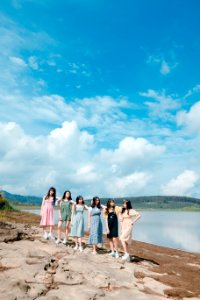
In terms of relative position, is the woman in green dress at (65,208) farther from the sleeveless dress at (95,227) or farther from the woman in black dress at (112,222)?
the woman in black dress at (112,222)

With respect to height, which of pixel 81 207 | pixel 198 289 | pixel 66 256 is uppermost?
pixel 81 207

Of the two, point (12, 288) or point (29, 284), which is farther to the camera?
point (29, 284)

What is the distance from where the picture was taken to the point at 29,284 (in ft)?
41.1

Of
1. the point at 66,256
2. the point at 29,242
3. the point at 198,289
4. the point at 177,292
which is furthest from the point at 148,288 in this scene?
the point at 29,242

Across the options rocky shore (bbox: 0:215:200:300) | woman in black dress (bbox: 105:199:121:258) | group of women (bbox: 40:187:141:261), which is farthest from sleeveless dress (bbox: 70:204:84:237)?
woman in black dress (bbox: 105:199:121:258)

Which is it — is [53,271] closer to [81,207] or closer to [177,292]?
[177,292]

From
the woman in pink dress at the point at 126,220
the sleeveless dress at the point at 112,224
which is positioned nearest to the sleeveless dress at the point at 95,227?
the sleeveless dress at the point at 112,224

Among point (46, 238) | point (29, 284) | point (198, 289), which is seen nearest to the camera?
point (29, 284)

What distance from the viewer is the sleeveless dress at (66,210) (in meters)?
21.7

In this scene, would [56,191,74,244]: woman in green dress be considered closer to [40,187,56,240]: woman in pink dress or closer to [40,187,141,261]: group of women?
[40,187,141,261]: group of women

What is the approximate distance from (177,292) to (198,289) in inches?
83.9

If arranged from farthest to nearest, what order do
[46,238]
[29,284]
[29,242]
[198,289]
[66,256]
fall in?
[46,238] < [29,242] < [66,256] < [198,289] < [29,284]

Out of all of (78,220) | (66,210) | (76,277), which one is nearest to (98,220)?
(78,220)

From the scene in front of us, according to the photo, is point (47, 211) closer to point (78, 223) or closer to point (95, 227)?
point (78, 223)
